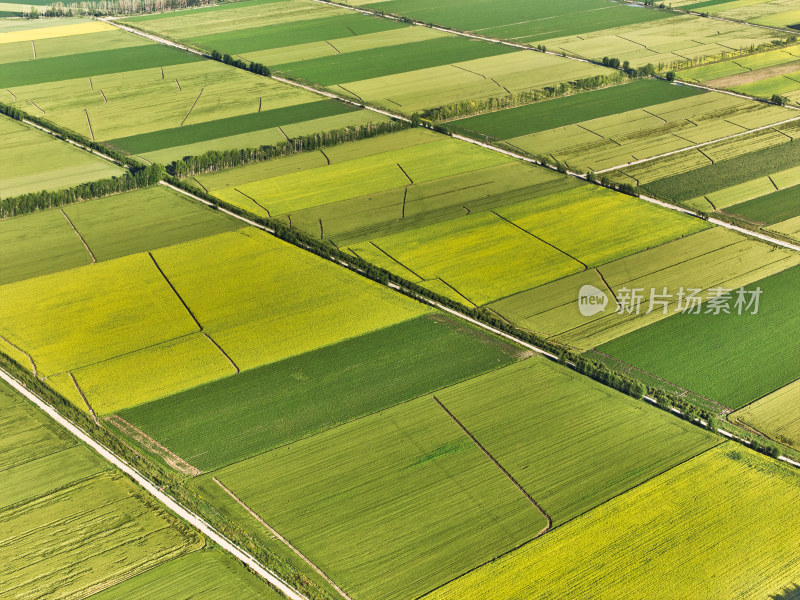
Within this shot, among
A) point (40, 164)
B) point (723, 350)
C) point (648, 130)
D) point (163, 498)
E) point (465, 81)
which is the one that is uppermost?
point (465, 81)

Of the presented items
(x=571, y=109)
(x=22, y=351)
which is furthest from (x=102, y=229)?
(x=571, y=109)

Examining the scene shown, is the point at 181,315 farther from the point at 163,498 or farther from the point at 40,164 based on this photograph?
the point at 40,164

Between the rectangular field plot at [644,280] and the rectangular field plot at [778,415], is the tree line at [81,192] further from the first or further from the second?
the rectangular field plot at [778,415]

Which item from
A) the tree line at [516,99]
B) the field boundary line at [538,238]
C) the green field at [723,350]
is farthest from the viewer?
the tree line at [516,99]

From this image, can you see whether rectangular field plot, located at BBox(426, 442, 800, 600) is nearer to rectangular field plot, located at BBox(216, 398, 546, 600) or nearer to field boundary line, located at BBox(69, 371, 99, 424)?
rectangular field plot, located at BBox(216, 398, 546, 600)

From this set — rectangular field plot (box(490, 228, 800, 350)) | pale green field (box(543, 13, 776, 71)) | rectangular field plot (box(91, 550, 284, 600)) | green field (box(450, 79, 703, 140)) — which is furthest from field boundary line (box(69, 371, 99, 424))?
pale green field (box(543, 13, 776, 71))

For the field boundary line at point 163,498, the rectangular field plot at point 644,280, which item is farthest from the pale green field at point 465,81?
the field boundary line at point 163,498
